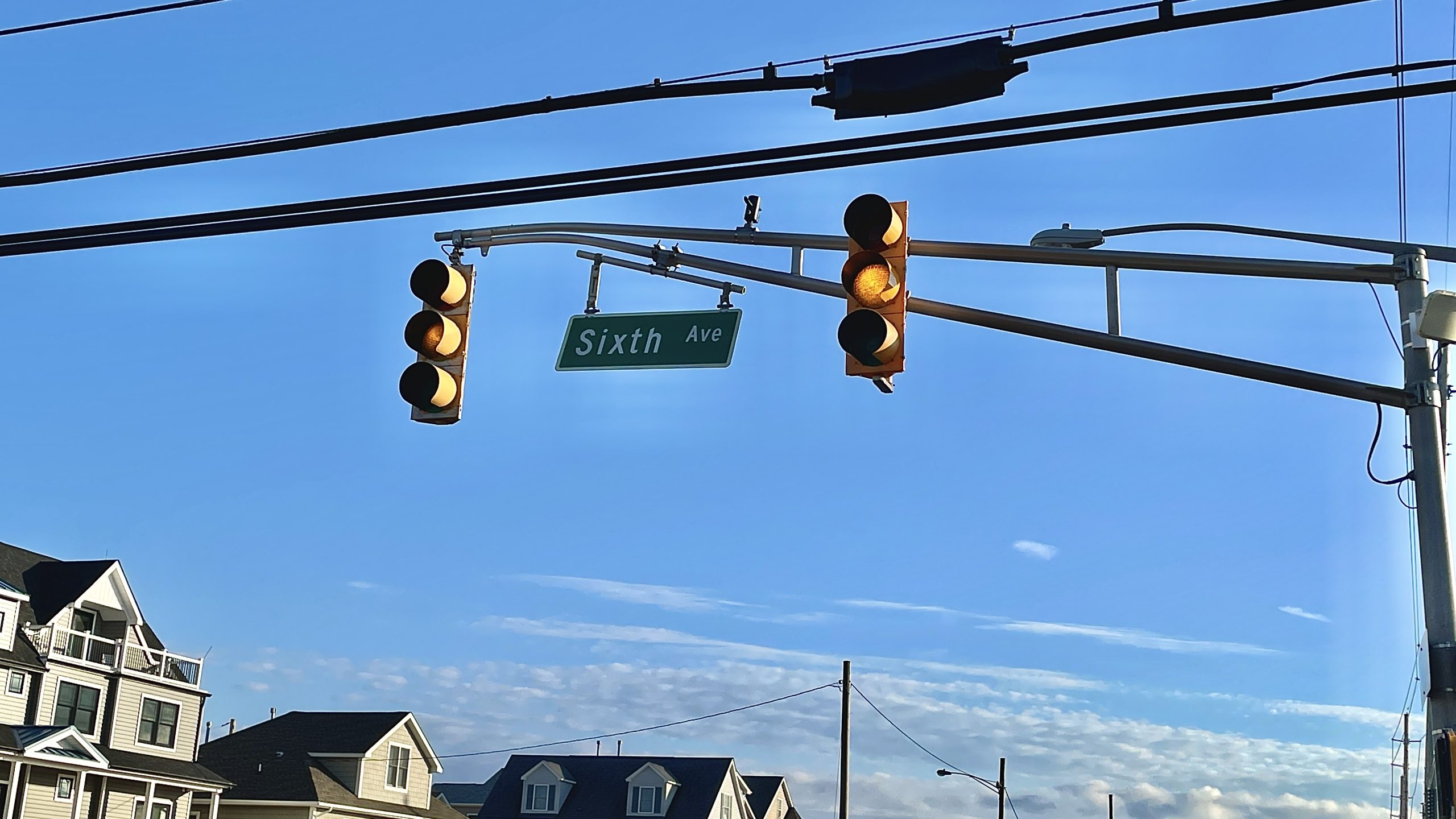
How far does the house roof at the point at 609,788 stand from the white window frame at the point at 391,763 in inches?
429

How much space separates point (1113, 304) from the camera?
371 inches

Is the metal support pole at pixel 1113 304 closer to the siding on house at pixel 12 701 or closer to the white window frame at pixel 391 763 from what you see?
the siding on house at pixel 12 701

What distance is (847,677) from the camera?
39812 millimetres

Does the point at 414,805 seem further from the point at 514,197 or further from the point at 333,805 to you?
the point at 514,197

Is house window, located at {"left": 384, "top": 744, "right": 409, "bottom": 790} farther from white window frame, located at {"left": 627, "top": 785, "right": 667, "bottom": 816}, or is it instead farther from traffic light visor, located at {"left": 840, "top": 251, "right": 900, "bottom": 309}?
traffic light visor, located at {"left": 840, "top": 251, "right": 900, "bottom": 309}

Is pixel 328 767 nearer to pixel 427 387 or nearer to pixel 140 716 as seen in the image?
pixel 140 716

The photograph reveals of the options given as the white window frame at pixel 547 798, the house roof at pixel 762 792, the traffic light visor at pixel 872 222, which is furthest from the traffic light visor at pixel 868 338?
the house roof at pixel 762 792

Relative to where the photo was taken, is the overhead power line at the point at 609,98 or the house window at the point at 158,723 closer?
the overhead power line at the point at 609,98

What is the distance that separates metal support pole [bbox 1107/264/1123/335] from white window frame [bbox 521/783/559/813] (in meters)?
54.1

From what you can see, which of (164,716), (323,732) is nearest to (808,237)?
(164,716)

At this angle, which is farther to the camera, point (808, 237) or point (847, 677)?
point (847, 677)

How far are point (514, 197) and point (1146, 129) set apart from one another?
396 centimetres

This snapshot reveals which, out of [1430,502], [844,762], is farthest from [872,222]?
[844,762]

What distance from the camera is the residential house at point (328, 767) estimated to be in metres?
45.6
